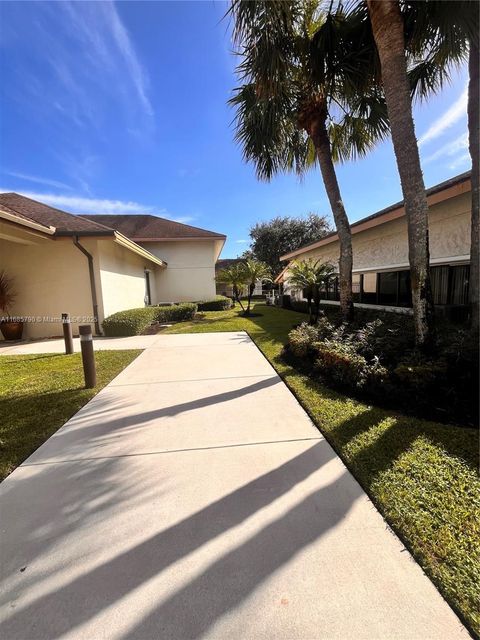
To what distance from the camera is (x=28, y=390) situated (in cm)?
483

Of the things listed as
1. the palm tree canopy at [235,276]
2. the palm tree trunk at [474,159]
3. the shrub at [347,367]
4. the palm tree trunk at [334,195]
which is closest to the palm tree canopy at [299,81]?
the palm tree trunk at [334,195]

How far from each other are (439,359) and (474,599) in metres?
3.12

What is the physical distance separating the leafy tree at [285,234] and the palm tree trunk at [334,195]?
31.0m

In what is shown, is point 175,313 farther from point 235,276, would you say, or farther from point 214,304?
point 214,304

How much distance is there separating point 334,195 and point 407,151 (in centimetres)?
290

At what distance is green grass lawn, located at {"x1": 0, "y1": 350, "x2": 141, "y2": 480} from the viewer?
320 centimetres

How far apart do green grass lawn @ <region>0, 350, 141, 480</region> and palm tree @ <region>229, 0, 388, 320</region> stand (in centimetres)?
607

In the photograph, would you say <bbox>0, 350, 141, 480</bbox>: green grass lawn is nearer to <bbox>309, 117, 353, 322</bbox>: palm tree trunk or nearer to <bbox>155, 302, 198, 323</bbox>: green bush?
<bbox>309, 117, 353, 322</bbox>: palm tree trunk

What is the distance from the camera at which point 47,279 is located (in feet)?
33.6

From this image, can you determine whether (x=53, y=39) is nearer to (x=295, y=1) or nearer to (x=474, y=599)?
(x=295, y=1)

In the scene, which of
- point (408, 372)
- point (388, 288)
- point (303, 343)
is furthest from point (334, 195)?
point (408, 372)

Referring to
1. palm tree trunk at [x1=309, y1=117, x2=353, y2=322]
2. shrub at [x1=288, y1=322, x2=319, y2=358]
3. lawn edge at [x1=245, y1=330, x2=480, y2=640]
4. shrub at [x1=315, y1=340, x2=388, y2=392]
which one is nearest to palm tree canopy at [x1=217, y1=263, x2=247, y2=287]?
palm tree trunk at [x1=309, y1=117, x2=353, y2=322]

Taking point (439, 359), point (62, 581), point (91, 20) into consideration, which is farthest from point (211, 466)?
point (91, 20)

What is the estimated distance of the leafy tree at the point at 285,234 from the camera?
38.0m
